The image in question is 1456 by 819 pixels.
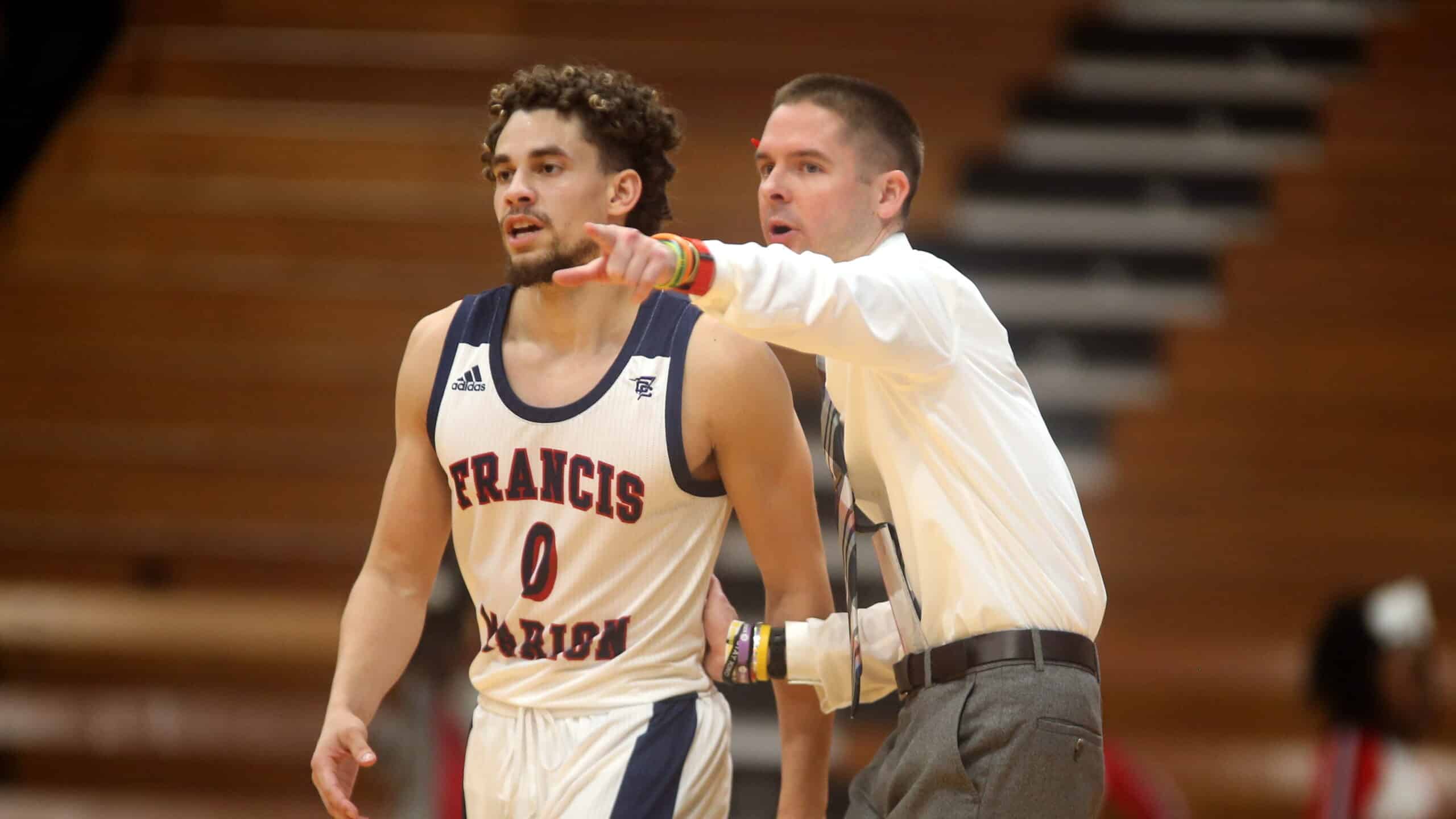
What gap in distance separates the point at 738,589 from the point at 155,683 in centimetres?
250

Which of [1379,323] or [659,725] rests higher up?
[1379,323]

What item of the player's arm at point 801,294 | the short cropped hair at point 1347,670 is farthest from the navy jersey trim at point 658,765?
the short cropped hair at point 1347,670

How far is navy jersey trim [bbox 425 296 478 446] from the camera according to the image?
119 inches

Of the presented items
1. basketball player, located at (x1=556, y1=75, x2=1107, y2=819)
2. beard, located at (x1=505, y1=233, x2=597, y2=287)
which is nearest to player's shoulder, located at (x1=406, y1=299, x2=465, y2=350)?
beard, located at (x1=505, y1=233, x2=597, y2=287)

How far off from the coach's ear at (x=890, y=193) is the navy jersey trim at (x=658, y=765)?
0.92 metres

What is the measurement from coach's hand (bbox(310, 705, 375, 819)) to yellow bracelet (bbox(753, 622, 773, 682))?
2.18 ft

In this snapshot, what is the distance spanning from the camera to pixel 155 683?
6980 mm

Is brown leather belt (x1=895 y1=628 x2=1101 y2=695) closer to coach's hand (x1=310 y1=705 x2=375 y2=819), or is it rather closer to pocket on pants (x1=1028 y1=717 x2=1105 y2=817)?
pocket on pants (x1=1028 y1=717 x2=1105 y2=817)

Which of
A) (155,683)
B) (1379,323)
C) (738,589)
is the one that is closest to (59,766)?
(155,683)

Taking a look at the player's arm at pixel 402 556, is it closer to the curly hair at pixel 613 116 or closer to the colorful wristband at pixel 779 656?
the curly hair at pixel 613 116

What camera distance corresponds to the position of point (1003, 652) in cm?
259

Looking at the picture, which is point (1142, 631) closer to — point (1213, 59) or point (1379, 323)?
point (1379, 323)

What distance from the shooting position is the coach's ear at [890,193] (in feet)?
9.53

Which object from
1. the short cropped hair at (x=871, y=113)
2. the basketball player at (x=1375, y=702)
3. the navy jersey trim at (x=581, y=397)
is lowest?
the basketball player at (x=1375, y=702)
